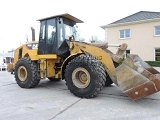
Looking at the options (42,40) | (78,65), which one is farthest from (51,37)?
(78,65)

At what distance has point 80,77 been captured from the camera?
20.6 ft

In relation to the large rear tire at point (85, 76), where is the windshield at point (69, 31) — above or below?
above

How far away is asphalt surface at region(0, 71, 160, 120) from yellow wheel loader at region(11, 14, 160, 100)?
15.0 inches

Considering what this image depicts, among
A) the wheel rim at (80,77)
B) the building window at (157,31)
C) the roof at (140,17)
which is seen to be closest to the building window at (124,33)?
the roof at (140,17)

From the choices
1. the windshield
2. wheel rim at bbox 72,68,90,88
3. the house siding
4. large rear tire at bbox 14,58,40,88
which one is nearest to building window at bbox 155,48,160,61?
the house siding

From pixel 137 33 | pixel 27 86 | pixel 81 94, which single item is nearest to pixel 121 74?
pixel 81 94

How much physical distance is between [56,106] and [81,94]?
3.25 feet

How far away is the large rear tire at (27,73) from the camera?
295 inches

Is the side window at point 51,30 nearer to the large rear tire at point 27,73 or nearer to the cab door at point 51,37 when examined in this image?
the cab door at point 51,37

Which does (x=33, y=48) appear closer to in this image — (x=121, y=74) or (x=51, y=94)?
(x=51, y=94)

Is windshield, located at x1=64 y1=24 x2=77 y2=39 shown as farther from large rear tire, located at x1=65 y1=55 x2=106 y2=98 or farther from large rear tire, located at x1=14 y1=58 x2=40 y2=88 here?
large rear tire, located at x1=14 y1=58 x2=40 y2=88

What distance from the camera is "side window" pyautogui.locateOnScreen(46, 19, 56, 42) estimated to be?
285 inches

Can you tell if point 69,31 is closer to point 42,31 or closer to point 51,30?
point 51,30

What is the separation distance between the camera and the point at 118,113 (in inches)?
183
